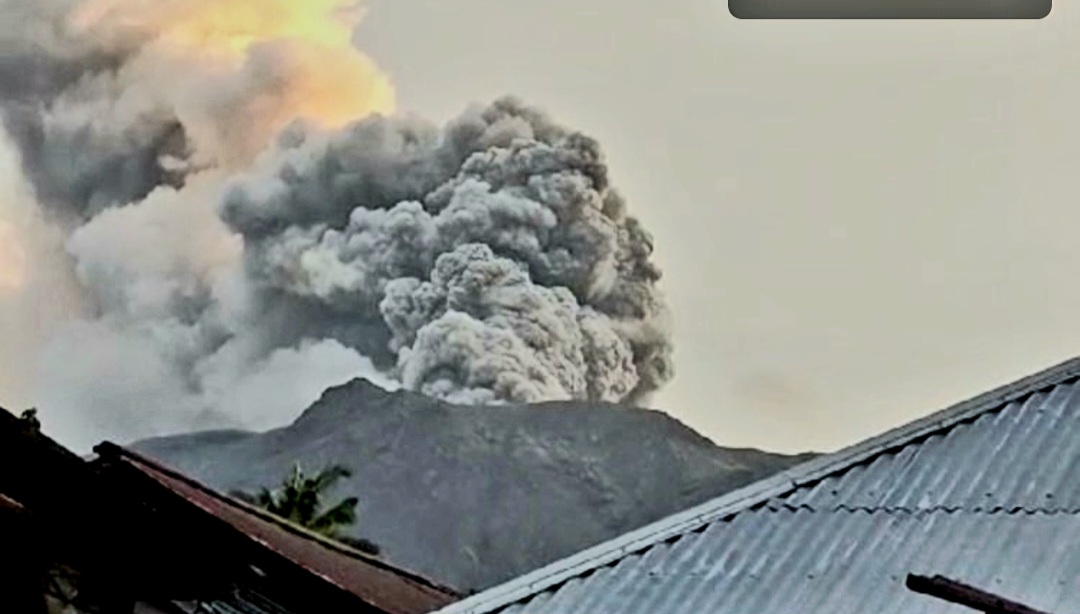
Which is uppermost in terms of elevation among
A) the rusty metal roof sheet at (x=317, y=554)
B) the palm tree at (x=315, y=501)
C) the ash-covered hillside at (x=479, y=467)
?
the ash-covered hillside at (x=479, y=467)

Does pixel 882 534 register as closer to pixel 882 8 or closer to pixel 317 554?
pixel 882 8

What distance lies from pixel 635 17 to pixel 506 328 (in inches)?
77.7

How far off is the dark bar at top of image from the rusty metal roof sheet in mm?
2287

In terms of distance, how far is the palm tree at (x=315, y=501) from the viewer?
8.70 m

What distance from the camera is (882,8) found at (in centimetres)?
541

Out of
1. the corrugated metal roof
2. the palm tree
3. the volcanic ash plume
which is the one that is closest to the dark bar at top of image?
the corrugated metal roof

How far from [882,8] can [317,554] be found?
117 inches

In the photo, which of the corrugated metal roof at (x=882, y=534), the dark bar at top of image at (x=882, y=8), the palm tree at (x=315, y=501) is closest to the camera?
the corrugated metal roof at (x=882, y=534)

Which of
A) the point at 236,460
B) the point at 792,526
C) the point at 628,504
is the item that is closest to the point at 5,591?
the point at 792,526

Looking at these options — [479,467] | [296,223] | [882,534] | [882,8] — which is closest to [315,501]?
[479,467]

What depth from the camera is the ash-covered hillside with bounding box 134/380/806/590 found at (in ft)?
28.6

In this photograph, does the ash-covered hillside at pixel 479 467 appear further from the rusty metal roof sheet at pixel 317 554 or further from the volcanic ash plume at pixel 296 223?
the rusty metal roof sheet at pixel 317 554

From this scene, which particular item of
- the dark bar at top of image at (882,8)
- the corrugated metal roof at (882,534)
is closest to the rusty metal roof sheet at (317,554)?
the corrugated metal roof at (882,534)

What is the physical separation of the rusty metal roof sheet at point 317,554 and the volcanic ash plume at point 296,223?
201 centimetres
